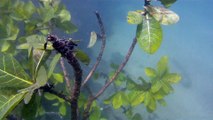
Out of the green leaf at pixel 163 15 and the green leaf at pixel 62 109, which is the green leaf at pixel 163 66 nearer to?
the green leaf at pixel 62 109

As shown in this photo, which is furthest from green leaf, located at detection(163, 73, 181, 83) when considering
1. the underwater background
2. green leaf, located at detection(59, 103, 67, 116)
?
the underwater background

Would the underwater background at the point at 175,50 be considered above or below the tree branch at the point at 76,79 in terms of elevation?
below

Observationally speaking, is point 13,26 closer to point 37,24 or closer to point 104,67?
point 37,24

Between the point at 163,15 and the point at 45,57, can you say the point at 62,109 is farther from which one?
the point at 45,57

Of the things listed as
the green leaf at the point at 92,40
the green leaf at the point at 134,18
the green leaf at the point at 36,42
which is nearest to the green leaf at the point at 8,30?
the green leaf at the point at 92,40

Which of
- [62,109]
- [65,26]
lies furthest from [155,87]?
[65,26]
